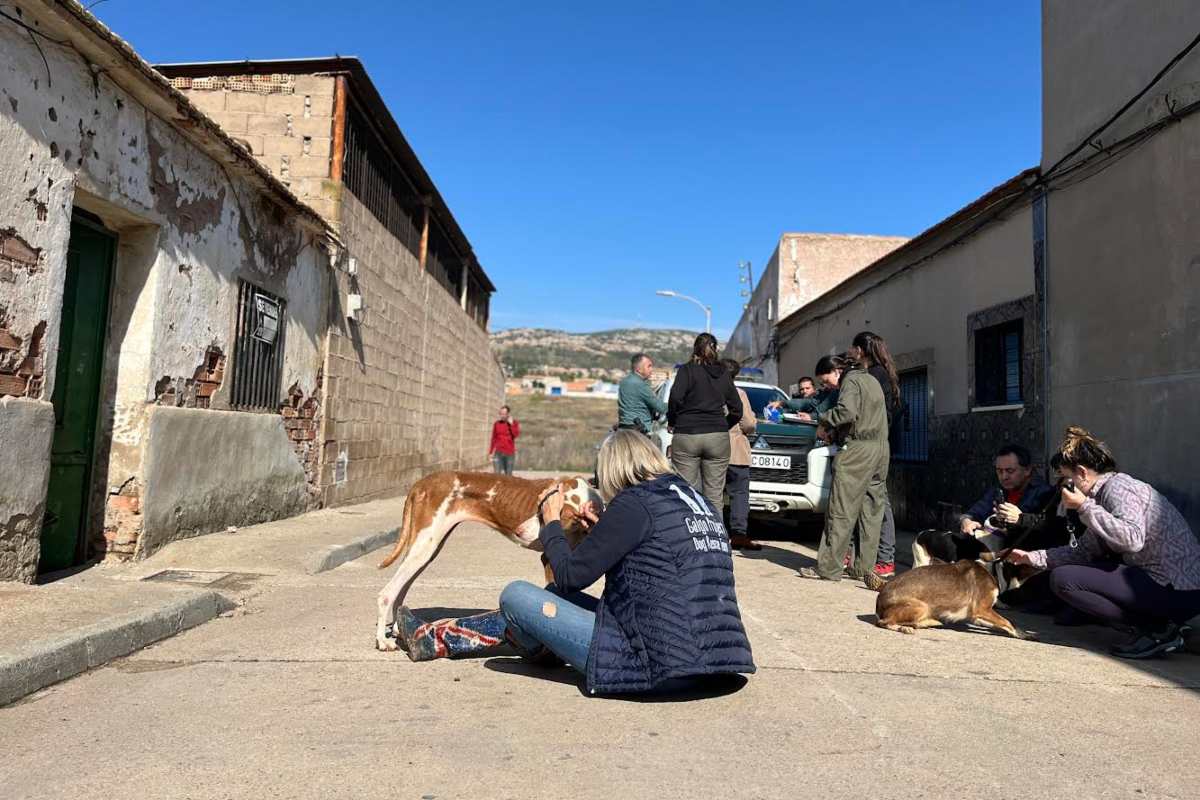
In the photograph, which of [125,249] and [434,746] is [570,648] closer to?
[434,746]

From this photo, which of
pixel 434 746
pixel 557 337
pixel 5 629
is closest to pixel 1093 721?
pixel 434 746

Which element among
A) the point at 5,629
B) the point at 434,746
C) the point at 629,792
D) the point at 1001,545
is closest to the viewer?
the point at 629,792

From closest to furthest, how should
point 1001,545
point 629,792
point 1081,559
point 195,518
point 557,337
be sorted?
point 629,792, point 1081,559, point 1001,545, point 195,518, point 557,337

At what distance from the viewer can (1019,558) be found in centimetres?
529

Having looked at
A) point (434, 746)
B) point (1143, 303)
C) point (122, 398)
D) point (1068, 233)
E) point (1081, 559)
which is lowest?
point (434, 746)

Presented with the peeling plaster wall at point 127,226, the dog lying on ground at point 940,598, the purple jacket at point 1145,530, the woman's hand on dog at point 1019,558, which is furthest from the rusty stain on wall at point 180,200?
the purple jacket at point 1145,530

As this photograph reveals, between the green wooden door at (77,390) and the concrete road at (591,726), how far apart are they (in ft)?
7.14

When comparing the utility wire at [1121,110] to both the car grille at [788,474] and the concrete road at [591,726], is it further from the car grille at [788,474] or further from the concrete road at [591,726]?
the concrete road at [591,726]

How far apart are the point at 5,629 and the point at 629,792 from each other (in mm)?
3343

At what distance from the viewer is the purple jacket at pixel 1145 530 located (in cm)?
471

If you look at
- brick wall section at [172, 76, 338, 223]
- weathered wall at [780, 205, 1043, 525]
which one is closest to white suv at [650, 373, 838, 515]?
weathered wall at [780, 205, 1043, 525]

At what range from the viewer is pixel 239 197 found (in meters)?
8.48

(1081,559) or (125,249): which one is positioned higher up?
(125,249)

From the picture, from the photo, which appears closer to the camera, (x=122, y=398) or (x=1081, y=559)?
(x=1081, y=559)
